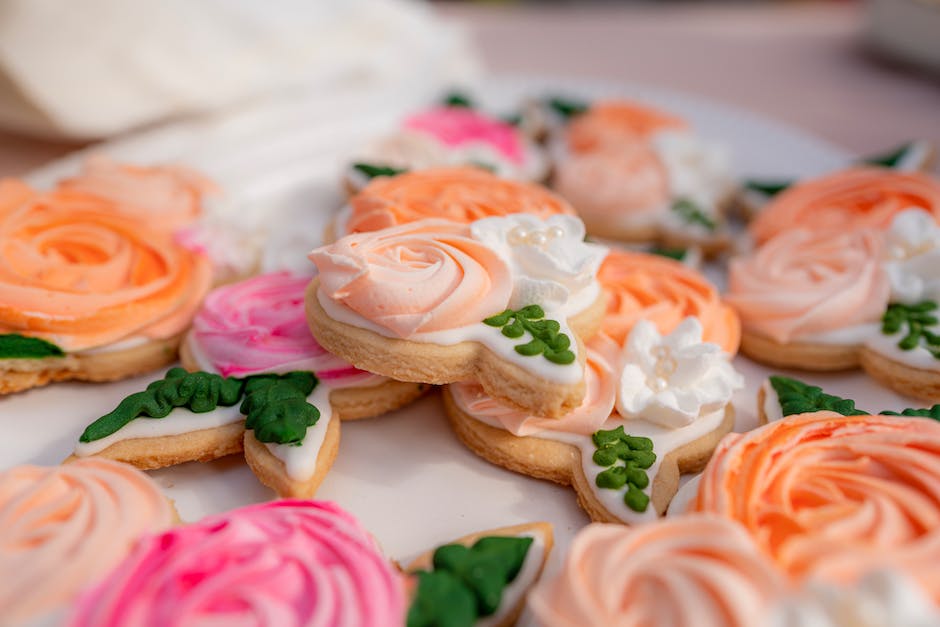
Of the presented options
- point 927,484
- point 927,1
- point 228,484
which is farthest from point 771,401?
point 927,1

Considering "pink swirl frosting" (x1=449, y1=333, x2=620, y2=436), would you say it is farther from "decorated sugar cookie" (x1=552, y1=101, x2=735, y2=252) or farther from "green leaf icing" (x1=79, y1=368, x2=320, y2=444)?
"decorated sugar cookie" (x1=552, y1=101, x2=735, y2=252)

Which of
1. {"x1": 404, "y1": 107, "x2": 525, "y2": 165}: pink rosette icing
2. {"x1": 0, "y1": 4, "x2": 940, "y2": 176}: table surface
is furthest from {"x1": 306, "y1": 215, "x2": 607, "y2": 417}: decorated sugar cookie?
{"x1": 0, "y1": 4, "x2": 940, "y2": 176}: table surface

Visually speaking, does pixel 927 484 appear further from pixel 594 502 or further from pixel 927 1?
pixel 927 1

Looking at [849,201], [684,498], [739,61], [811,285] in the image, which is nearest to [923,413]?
[811,285]

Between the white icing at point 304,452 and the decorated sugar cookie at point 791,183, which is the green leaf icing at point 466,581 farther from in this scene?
the decorated sugar cookie at point 791,183

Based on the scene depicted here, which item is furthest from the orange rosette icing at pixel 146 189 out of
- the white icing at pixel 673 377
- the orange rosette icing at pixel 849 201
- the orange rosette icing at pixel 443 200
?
the orange rosette icing at pixel 849 201

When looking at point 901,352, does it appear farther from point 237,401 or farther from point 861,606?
point 237,401
